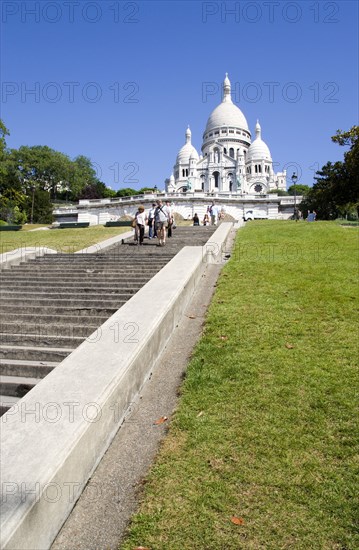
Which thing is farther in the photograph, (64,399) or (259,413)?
(259,413)

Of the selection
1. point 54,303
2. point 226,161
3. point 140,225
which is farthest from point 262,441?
point 226,161

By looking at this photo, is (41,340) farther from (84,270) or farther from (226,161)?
(226,161)

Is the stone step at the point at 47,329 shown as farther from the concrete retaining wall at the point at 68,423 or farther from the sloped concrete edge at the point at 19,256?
the sloped concrete edge at the point at 19,256

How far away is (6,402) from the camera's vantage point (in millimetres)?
4379

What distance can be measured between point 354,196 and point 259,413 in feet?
111

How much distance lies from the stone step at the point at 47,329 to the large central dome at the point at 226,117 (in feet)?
367

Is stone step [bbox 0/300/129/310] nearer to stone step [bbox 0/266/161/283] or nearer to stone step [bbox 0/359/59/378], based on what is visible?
stone step [bbox 0/266/161/283]

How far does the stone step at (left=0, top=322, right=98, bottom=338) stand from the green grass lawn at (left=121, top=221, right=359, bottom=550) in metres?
1.74

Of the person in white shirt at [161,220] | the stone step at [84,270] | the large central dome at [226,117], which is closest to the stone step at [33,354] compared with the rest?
the stone step at [84,270]

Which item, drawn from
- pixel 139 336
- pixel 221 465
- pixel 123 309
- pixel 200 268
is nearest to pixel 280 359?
pixel 139 336

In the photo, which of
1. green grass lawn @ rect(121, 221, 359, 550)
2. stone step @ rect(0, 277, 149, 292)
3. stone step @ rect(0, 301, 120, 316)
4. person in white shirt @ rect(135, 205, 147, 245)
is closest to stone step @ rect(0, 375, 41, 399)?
green grass lawn @ rect(121, 221, 359, 550)

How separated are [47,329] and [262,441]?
3.74 meters

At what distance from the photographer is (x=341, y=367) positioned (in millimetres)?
4848

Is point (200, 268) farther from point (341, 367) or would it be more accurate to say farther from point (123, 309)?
point (341, 367)
